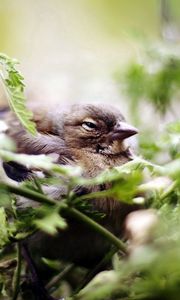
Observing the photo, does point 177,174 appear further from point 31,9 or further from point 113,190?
point 31,9

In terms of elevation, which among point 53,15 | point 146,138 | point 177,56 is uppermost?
point 177,56

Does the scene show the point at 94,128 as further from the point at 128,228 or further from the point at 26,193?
the point at 128,228

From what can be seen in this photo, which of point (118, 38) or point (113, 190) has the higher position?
point (113, 190)

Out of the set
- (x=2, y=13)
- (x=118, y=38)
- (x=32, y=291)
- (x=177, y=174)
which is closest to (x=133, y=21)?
(x=118, y=38)

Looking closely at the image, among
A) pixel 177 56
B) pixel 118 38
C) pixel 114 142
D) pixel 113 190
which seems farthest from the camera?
pixel 118 38

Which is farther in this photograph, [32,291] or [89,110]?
[89,110]

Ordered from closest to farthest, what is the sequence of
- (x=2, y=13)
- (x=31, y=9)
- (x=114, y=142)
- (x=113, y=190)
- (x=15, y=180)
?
(x=113, y=190) → (x=15, y=180) → (x=114, y=142) → (x=2, y=13) → (x=31, y=9)

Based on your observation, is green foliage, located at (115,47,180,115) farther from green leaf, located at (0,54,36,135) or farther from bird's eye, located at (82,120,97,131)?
green leaf, located at (0,54,36,135)
